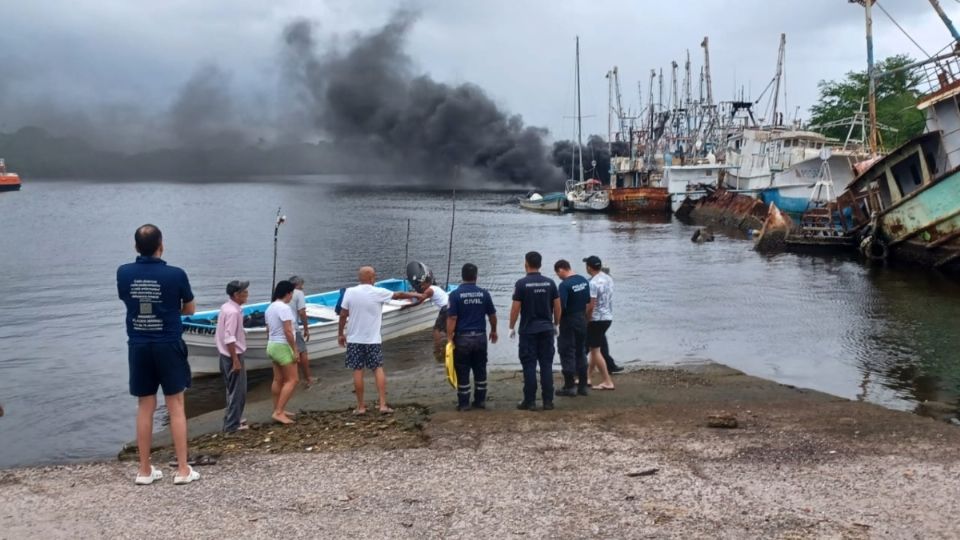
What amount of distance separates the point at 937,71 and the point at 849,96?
4463 centimetres

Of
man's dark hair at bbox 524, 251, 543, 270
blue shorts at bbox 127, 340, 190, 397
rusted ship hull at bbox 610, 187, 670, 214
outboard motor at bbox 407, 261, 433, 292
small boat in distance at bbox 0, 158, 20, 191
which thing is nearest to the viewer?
blue shorts at bbox 127, 340, 190, 397

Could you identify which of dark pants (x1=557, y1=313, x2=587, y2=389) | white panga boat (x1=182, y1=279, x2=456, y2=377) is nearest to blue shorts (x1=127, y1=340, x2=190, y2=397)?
dark pants (x1=557, y1=313, x2=587, y2=389)

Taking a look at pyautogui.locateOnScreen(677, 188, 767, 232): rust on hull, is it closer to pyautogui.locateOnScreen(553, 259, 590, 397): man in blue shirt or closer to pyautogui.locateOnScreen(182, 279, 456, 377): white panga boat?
pyautogui.locateOnScreen(182, 279, 456, 377): white panga boat

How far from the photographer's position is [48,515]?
6.43 m

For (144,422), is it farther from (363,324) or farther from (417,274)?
(417,274)

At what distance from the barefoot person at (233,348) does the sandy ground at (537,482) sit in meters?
0.45

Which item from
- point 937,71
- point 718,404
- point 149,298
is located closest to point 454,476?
point 149,298

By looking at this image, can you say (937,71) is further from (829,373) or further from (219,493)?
(219,493)

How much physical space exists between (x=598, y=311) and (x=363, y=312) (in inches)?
138

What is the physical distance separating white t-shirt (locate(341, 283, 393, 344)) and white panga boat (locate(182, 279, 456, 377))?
4969 mm

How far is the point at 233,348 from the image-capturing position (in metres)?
9.12

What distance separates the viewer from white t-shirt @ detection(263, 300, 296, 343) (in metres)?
9.75

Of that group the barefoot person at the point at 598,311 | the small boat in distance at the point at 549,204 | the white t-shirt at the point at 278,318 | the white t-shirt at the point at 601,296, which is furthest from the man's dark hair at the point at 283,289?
the small boat in distance at the point at 549,204

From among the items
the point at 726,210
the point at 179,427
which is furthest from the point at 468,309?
the point at 726,210
